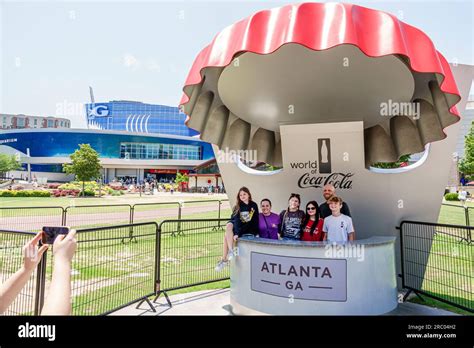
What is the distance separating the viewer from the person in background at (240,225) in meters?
5.46

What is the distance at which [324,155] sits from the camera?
6789 mm

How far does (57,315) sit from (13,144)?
3945 inches

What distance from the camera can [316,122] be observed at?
23.2ft

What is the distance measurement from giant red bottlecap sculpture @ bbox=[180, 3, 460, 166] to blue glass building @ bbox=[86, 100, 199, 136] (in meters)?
95.5

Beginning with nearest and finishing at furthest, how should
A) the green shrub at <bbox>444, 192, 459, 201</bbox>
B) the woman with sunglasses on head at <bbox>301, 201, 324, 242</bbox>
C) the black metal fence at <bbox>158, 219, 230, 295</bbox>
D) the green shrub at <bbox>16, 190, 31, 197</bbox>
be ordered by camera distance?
1. the woman with sunglasses on head at <bbox>301, 201, 324, 242</bbox>
2. the black metal fence at <bbox>158, 219, 230, 295</bbox>
3. the green shrub at <bbox>16, 190, 31, 197</bbox>
4. the green shrub at <bbox>444, 192, 459, 201</bbox>

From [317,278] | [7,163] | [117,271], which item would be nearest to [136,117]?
[7,163]

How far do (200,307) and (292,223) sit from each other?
86.9 inches

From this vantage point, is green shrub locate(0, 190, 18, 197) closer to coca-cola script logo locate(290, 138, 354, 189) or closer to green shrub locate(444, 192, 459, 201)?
coca-cola script logo locate(290, 138, 354, 189)

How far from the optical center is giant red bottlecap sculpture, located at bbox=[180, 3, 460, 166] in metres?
3.65

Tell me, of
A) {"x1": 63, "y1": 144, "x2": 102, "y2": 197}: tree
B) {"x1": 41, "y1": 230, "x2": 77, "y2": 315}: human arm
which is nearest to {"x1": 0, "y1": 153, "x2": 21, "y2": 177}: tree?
{"x1": 63, "y1": 144, "x2": 102, "y2": 197}: tree

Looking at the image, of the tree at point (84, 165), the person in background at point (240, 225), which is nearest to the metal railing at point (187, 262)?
the person in background at point (240, 225)
